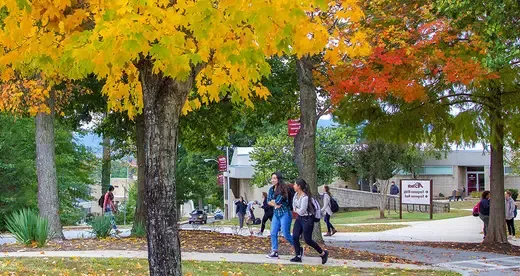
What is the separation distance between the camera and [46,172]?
51.3 feet

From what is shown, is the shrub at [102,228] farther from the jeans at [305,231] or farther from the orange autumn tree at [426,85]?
the orange autumn tree at [426,85]

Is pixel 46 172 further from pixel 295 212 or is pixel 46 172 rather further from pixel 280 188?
pixel 295 212

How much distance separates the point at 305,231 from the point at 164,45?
6023 millimetres

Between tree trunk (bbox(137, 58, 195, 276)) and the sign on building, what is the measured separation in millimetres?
27249

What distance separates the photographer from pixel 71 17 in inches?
313

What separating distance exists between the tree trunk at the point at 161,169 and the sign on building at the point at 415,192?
2725 cm

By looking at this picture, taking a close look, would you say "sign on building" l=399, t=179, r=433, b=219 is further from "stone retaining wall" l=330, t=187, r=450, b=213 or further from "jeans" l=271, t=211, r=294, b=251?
"jeans" l=271, t=211, r=294, b=251

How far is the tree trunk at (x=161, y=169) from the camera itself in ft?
23.9

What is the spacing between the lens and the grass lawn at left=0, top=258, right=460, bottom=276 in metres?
10.1

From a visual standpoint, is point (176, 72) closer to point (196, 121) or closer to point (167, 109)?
point (167, 109)

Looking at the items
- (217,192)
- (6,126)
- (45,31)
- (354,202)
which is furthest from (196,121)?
(217,192)

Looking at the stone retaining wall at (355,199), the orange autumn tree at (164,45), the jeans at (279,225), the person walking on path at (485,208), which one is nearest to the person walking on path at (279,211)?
the jeans at (279,225)

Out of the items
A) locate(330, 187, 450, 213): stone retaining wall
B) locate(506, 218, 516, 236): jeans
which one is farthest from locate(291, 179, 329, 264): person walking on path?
locate(330, 187, 450, 213): stone retaining wall

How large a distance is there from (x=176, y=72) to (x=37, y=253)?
688 cm
